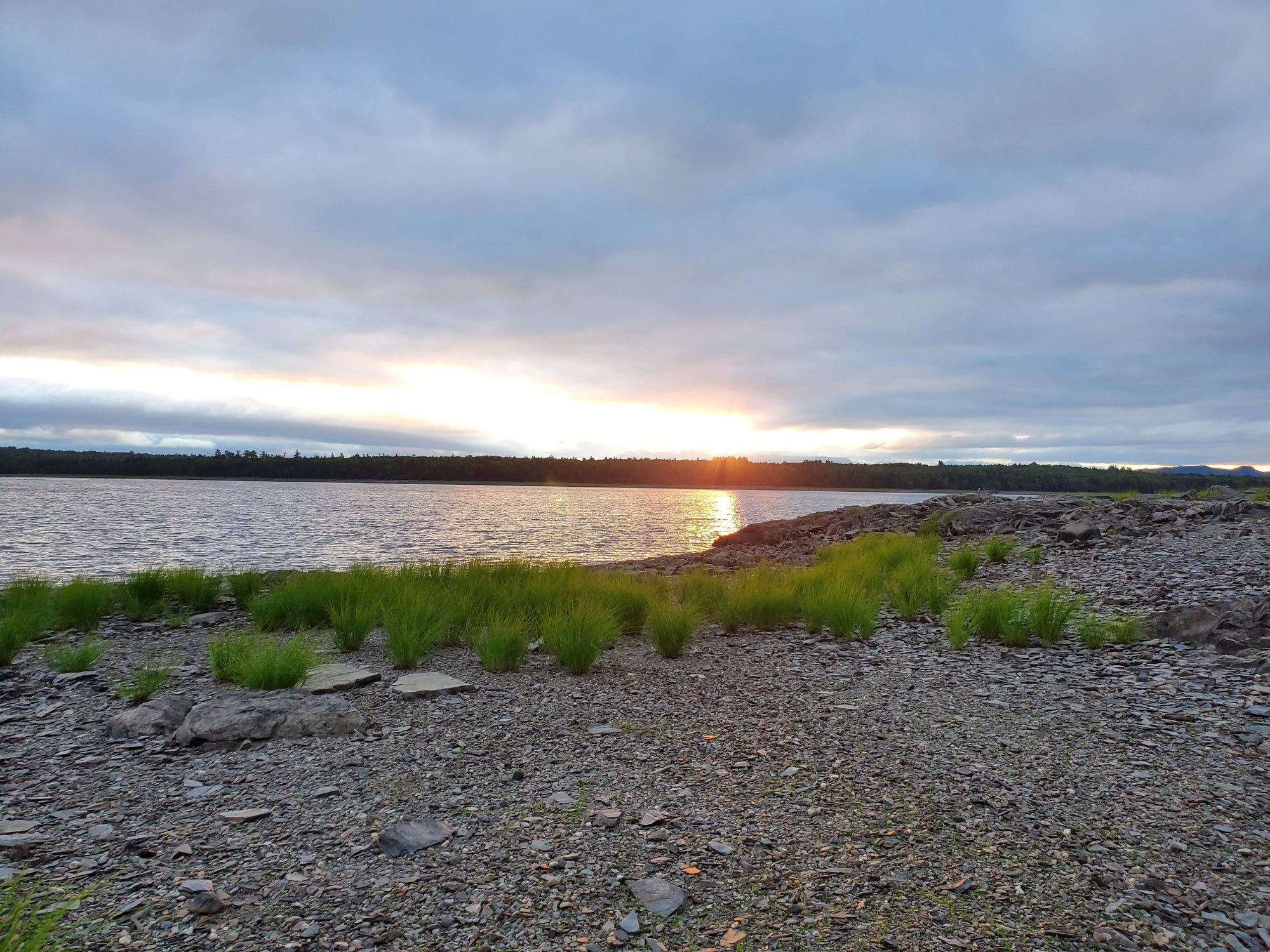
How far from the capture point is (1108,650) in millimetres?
8148

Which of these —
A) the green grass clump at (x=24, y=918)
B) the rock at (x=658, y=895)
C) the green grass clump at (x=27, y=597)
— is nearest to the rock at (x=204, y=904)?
the green grass clump at (x=24, y=918)

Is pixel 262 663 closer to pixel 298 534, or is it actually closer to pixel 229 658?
pixel 229 658

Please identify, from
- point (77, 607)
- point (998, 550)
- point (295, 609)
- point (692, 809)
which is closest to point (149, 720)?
point (692, 809)

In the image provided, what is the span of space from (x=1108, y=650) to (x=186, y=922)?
9.23 meters

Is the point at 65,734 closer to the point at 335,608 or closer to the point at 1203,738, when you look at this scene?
the point at 335,608

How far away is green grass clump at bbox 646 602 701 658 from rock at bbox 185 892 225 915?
6079 millimetres

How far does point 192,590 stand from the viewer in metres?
13.2

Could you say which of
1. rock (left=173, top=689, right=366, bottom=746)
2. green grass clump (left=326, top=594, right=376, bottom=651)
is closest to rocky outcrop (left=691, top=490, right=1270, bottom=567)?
green grass clump (left=326, top=594, right=376, bottom=651)

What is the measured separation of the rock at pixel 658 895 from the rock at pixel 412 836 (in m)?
1.26

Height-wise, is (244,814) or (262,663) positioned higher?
(262,663)

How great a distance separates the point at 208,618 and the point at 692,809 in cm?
1094

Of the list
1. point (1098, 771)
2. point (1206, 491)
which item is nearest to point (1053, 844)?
point (1098, 771)

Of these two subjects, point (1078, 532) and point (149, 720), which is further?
point (1078, 532)

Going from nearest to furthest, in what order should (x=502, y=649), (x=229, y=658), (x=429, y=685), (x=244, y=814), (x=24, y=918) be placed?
1. (x=24, y=918)
2. (x=244, y=814)
3. (x=429, y=685)
4. (x=229, y=658)
5. (x=502, y=649)
